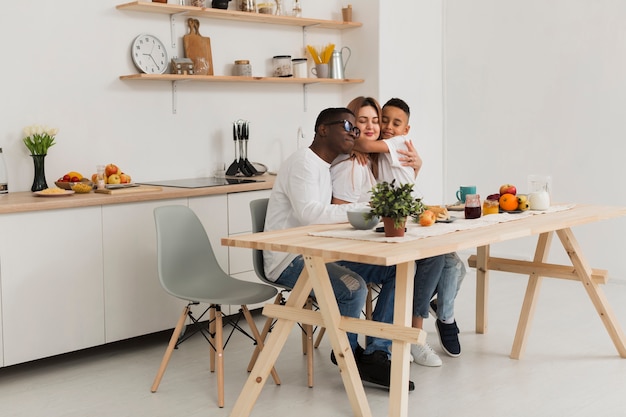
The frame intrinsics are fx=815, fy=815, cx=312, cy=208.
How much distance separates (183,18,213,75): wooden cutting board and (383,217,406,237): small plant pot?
241 cm

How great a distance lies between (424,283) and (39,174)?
2.10 metres

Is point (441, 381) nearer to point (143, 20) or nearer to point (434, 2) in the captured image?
point (143, 20)

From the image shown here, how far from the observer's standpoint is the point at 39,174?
14.2 feet

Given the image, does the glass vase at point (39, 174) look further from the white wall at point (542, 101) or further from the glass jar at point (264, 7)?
the white wall at point (542, 101)

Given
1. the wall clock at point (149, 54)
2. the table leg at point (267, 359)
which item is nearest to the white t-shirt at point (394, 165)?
the table leg at point (267, 359)

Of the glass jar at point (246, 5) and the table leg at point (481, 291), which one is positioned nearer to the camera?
the table leg at point (481, 291)

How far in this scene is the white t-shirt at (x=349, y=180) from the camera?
Answer: 3980mm

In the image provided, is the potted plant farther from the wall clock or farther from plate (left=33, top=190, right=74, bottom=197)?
the wall clock

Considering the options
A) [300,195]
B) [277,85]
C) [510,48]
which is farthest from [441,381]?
[510,48]

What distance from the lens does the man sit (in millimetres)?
3545

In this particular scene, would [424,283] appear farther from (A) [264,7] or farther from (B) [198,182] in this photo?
(A) [264,7]

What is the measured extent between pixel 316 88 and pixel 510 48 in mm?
1535

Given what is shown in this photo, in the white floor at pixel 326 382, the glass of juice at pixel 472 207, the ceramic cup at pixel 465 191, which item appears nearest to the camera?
the white floor at pixel 326 382

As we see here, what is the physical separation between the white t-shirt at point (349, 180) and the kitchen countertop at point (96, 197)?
793 millimetres
